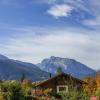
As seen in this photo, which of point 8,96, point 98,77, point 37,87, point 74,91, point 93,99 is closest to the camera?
point 93,99

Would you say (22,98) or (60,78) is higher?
(60,78)

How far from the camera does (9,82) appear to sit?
40875 mm

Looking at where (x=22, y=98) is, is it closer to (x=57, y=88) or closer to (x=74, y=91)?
(x=74, y=91)

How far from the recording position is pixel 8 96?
40.4m

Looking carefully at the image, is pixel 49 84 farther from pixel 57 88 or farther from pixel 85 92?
pixel 85 92

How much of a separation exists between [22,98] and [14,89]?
1344 mm

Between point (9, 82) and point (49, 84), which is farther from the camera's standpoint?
point (49, 84)

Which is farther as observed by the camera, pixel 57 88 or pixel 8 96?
pixel 57 88

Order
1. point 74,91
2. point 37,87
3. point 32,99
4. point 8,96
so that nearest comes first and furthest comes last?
point 74,91, point 8,96, point 32,99, point 37,87

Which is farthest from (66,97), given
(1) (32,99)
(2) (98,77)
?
(2) (98,77)

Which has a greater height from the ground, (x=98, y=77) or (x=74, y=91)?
(x=98, y=77)

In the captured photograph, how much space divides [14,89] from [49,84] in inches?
1708

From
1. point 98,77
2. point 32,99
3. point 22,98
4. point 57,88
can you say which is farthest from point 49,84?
point 22,98

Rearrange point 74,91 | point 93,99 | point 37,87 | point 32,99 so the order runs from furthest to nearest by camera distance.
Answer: point 37,87 < point 32,99 < point 74,91 < point 93,99
